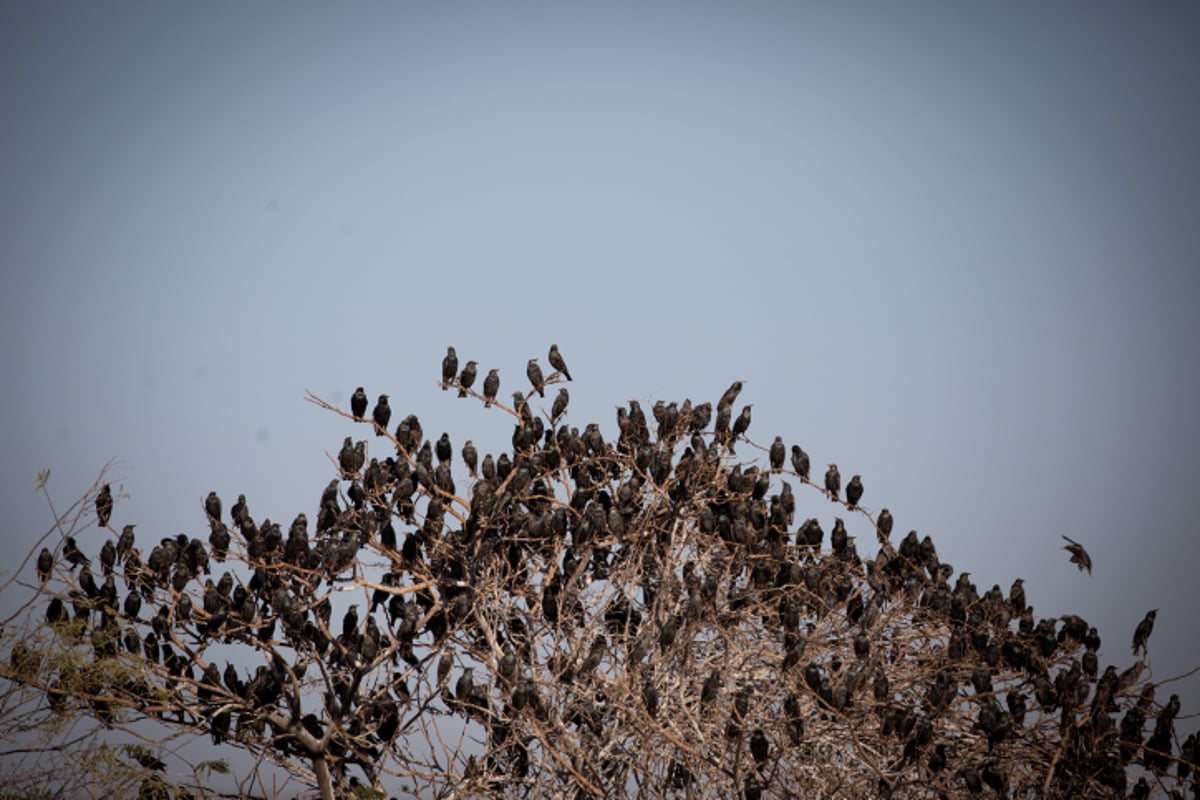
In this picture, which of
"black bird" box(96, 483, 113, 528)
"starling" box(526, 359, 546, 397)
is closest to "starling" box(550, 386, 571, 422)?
"starling" box(526, 359, 546, 397)

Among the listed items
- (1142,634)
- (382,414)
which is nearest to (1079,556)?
(1142,634)

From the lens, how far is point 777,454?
10789mm

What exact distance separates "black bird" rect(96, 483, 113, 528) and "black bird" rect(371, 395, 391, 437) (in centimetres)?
220

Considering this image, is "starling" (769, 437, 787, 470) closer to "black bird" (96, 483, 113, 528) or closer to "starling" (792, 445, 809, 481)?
"starling" (792, 445, 809, 481)

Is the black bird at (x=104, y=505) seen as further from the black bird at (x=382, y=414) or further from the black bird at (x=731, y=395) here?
the black bird at (x=731, y=395)

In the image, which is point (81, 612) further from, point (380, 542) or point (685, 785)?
point (685, 785)

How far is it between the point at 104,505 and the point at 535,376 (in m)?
3.77

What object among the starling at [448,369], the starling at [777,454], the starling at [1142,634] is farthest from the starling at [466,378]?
the starling at [1142,634]

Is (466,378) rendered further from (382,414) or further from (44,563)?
(44,563)

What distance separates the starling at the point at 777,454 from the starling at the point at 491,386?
2.53 m

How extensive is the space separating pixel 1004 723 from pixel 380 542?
4918 mm

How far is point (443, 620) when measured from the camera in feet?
31.1

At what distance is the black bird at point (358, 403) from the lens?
33.1ft

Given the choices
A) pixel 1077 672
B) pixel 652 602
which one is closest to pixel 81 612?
pixel 652 602
